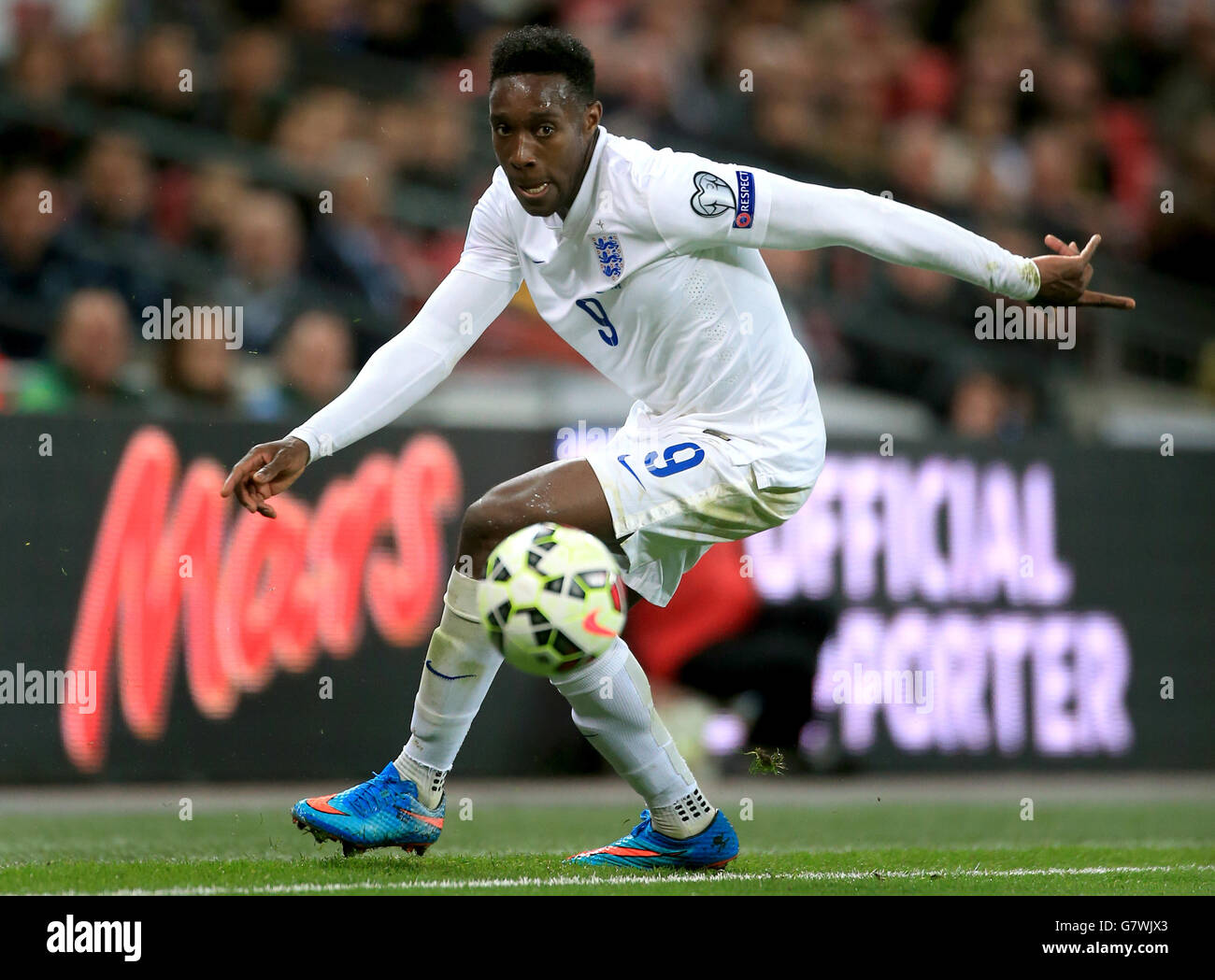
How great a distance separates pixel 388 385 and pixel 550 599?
1.02 m

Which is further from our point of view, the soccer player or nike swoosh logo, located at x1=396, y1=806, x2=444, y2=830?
nike swoosh logo, located at x1=396, y1=806, x2=444, y2=830

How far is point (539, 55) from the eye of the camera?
4.42m

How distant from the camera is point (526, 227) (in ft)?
15.6

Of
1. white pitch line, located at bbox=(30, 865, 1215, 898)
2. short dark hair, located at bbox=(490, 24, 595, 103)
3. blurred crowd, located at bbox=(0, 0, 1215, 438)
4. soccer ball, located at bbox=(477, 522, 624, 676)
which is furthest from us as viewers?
blurred crowd, located at bbox=(0, 0, 1215, 438)

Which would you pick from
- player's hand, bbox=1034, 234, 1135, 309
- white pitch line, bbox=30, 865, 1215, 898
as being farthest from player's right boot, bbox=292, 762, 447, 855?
player's hand, bbox=1034, 234, 1135, 309

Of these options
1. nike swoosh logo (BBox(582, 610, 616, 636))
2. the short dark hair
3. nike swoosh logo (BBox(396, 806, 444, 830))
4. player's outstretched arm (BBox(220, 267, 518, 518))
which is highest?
the short dark hair

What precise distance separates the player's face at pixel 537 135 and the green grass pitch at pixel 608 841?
1.86 meters

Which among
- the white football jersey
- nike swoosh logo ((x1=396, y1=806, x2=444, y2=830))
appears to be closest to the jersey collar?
the white football jersey

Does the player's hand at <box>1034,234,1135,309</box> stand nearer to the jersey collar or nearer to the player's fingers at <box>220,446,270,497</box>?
the jersey collar

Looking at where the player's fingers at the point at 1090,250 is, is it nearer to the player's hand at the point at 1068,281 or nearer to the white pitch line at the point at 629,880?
the player's hand at the point at 1068,281

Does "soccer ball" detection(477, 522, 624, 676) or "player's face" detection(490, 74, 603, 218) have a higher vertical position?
"player's face" detection(490, 74, 603, 218)

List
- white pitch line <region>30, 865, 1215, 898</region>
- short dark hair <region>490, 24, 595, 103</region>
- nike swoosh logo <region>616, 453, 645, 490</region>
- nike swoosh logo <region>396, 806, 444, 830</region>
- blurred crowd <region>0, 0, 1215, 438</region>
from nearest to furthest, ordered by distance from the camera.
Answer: white pitch line <region>30, 865, 1215, 898</region>, short dark hair <region>490, 24, 595, 103</region>, nike swoosh logo <region>616, 453, 645, 490</region>, nike swoosh logo <region>396, 806, 444, 830</region>, blurred crowd <region>0, 0, 1215, 438</region>

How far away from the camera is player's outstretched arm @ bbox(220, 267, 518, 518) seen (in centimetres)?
455

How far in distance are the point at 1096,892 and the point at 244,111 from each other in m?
6.82
